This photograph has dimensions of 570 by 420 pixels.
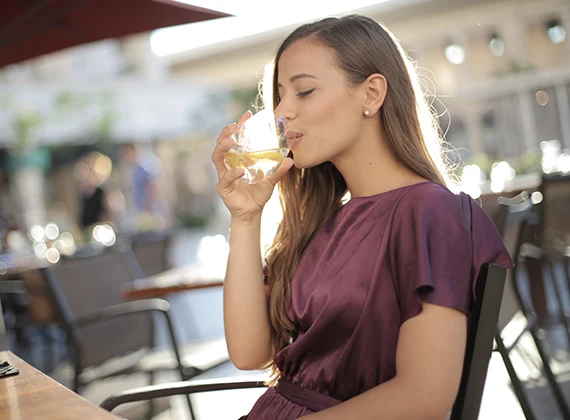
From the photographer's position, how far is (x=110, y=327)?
3.97m

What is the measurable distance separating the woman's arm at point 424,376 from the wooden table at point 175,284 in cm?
249

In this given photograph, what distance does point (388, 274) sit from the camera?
59.1 inches

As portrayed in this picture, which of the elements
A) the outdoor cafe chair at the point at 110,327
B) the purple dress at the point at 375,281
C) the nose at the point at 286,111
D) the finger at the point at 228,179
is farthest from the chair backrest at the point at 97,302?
the nose at the point at 286,111

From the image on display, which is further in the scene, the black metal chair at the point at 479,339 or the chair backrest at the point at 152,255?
the chair backrest at the point at 152,255

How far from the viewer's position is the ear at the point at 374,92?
1.63 m

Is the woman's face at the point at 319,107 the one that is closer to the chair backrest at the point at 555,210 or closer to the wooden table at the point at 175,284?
the chair backrest at the point at 555,210

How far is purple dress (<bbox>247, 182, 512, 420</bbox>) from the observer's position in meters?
1.40

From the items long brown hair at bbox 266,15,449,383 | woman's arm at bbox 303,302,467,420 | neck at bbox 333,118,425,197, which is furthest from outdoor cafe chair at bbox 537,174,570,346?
woman's arm at bbox 303,302,467,420

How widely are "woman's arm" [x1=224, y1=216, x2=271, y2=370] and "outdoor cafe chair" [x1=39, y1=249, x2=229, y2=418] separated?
3.97ft

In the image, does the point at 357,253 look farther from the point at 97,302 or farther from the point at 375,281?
the point at 97,302

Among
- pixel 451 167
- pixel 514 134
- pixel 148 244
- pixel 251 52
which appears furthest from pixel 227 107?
pixel 451 167

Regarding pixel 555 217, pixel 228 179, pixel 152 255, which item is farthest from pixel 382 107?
pixel 152 255

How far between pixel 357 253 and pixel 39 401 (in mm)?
716

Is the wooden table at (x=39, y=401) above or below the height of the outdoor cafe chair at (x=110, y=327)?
above
